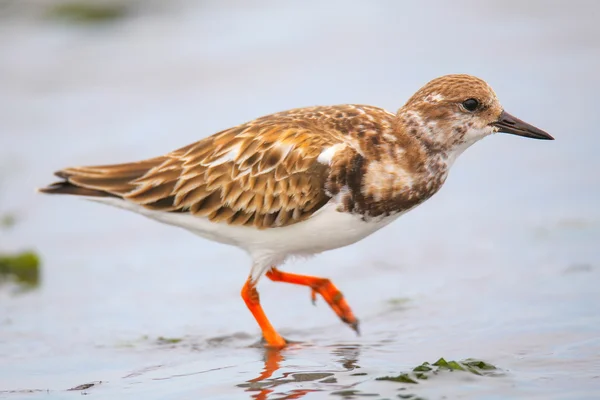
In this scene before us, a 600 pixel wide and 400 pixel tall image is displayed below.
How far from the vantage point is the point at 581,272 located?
7434mm

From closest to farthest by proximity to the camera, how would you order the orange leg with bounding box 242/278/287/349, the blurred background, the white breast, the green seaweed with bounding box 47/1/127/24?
the blurred background, the white breast, the orange leg with bounding box 242/278/287/349, the green seaweed with bounding box 47/1/127/24

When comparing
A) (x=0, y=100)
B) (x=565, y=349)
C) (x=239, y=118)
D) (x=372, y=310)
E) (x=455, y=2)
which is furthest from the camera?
(x=455, y=2)

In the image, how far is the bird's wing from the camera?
6176 millimetres

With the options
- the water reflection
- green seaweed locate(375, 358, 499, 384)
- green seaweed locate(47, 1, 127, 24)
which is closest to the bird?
the water reflection

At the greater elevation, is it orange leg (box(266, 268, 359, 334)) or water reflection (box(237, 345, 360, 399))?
orange leg (box(266, 268, 359, 334))

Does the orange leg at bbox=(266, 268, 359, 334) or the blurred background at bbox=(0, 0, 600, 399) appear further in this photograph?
the orange leg at bbox=(266, 268, 359, 334)

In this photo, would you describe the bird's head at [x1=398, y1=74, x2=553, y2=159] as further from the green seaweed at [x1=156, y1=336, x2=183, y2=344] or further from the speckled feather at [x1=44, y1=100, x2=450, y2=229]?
the green seaweed at [x1=156, y1=336, x2=183, y2=344]

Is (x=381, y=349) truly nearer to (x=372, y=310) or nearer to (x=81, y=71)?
(x=372, y=310)

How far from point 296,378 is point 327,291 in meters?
1.19

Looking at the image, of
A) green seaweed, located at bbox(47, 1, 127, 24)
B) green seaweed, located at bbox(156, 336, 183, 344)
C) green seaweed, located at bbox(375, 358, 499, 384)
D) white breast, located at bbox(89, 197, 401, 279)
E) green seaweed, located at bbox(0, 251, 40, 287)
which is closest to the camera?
green seaweed, located at bbox(375, 358, 499, 384)

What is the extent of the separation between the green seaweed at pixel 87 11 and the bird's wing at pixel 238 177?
29.8 feet

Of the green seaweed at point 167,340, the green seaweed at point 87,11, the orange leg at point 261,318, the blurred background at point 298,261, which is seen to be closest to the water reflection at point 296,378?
the blurred background at point 298,261

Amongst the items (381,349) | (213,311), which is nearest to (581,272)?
(381,349)

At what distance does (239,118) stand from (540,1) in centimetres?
547
